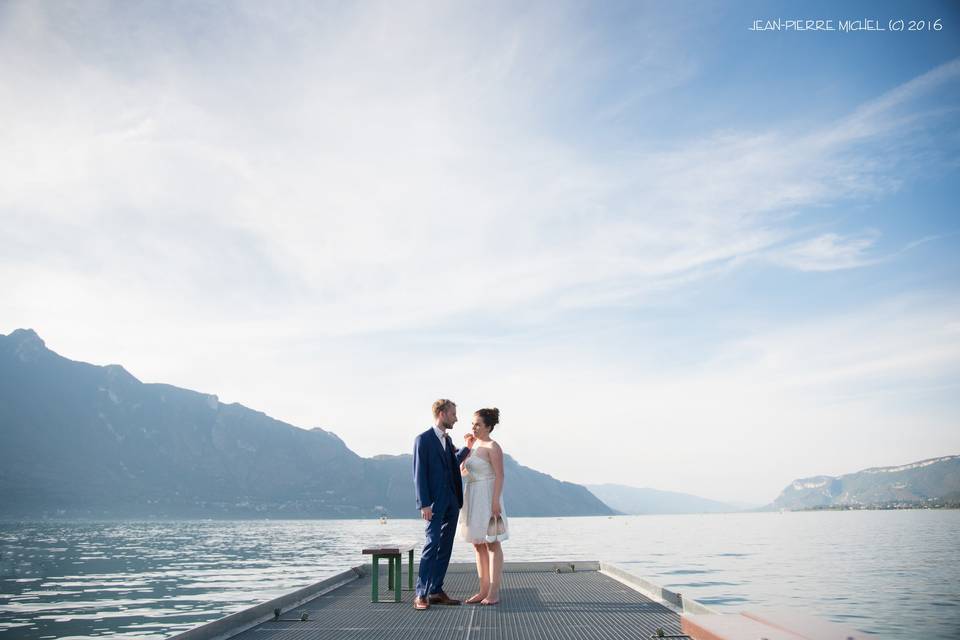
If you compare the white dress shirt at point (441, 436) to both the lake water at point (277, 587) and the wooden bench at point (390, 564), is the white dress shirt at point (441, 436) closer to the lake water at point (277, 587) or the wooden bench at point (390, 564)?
the wooden bench at point (390, 564)

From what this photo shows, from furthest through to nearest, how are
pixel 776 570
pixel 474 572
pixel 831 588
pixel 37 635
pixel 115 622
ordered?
pixel 776 570, pixel 831 588, pixel 115 622, pixel 37 635, pixel 474 572

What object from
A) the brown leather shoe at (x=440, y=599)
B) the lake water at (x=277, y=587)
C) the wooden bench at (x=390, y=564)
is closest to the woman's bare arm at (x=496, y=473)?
the brown leather shoe at (x=440, y=599)

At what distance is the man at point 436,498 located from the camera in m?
7.93

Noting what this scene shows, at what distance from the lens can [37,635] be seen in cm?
1533

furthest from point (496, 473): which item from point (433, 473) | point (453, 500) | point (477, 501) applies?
point (433, 473)

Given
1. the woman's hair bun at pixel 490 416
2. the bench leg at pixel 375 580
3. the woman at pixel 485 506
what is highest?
the woman's hair bun at pixel 490 416

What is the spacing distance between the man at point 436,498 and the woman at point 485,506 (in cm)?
19

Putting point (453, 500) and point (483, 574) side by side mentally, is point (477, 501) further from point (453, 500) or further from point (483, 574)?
point (483, 574)

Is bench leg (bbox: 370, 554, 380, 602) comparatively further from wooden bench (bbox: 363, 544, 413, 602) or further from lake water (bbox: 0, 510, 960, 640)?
lake water (bbox: 0, 510, 960, 640)

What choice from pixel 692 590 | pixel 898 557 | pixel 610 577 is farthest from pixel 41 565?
pixel 898 557

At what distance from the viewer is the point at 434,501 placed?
8.06 meters

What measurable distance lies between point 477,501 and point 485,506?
11cm

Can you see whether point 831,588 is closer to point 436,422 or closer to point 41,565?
point 436,422

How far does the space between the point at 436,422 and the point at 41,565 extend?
1616 inches
